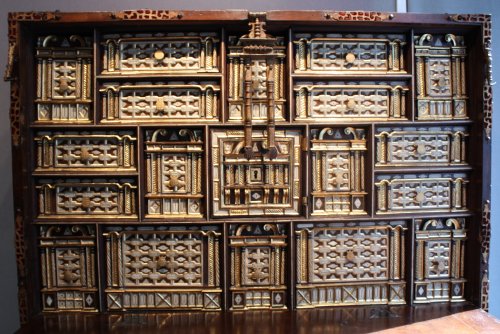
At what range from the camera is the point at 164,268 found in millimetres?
2266

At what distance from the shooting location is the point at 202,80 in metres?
2.24

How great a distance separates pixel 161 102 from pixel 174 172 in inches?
15.4

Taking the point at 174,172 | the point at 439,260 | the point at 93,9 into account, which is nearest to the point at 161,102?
the point at 174,172

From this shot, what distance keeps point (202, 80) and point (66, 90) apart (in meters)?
0.74

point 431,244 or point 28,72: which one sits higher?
point 28,72

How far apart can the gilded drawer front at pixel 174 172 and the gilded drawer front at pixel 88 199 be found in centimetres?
12

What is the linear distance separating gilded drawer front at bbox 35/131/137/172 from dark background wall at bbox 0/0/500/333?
0.59m

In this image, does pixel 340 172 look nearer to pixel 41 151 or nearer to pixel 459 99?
pixel 459 99

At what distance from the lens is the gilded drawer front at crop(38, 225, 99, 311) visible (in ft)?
7.31

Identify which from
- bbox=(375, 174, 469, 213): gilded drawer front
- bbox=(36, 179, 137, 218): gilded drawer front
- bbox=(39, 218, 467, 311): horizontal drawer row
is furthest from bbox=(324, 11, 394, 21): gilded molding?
bbox=(36, 179, 137, 218): gilded drawer front

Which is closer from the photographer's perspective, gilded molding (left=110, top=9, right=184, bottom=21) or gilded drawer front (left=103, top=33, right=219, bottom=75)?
gilded molding (left=110, top=9, right=184, bottom=21)

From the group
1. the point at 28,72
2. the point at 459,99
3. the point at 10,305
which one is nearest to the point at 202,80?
the point at 28,72

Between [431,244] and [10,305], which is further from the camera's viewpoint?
[10,305]

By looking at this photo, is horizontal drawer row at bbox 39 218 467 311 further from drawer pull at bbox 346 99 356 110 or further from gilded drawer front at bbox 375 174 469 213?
drawer pull at bbox 346 99 356 110
